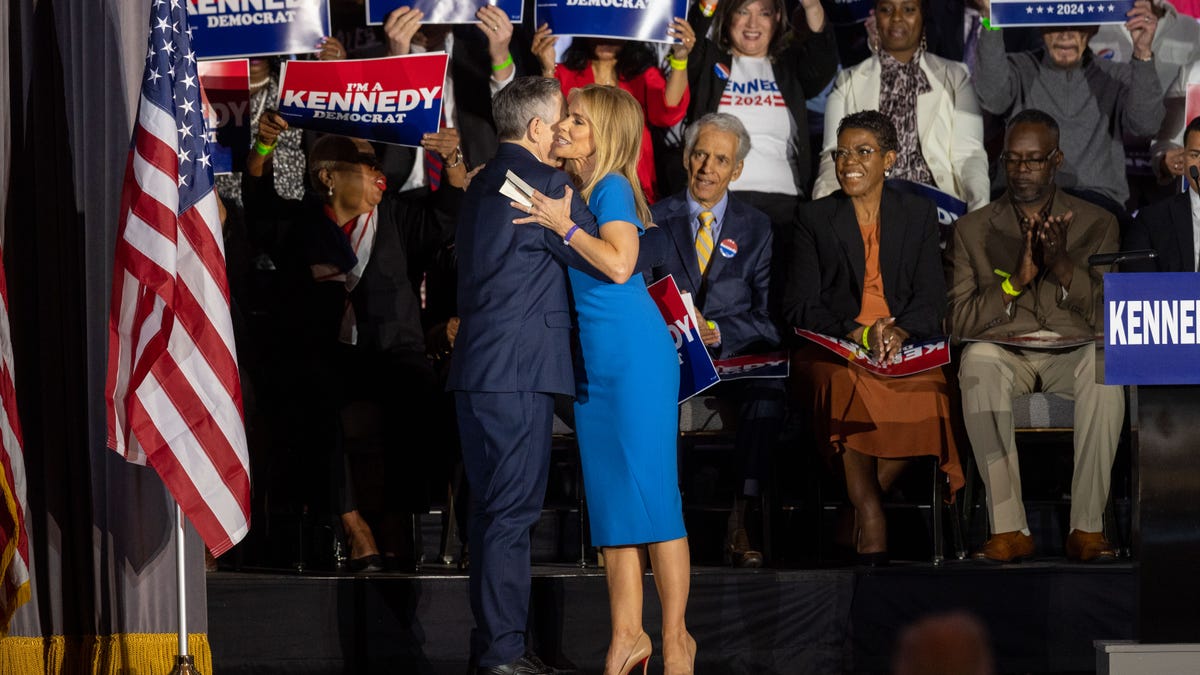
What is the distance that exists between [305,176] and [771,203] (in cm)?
208

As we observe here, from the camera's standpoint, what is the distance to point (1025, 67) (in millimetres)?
7176

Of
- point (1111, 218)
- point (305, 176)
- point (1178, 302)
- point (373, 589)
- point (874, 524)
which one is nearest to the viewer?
point (1178, 302)

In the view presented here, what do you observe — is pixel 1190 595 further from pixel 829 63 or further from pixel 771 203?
pixel 829 63

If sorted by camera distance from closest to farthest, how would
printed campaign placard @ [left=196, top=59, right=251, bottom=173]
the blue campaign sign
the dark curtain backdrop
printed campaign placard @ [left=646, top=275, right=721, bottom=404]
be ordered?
1. the blue campaign sign
2. the dark curtain backdrop
3. printed campaign placard @ [left=646, top=275, right=721, bottom=404]
4. printed campaign placard @ [left=196, top=59, right=251, bottom=173]

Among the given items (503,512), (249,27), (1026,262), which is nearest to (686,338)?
(503,512)

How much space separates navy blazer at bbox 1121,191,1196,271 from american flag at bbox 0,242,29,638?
14.1 feet

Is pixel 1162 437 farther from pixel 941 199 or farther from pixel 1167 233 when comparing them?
pixel 941 199

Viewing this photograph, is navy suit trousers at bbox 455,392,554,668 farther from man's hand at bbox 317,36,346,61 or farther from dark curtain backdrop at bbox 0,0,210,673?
man's hand at bbox 317,36,346,61

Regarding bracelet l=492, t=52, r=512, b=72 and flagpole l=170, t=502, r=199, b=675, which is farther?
bracelet l=492, t=52, r=512, b=72

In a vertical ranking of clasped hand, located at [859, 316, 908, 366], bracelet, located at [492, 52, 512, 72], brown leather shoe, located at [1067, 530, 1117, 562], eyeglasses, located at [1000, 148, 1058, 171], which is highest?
bracelet, located at [492, 52, 512, 72]

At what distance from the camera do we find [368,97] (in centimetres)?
645

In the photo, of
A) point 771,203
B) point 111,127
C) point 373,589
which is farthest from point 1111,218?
point 111,127

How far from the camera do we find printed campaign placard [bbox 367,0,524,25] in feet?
22.6

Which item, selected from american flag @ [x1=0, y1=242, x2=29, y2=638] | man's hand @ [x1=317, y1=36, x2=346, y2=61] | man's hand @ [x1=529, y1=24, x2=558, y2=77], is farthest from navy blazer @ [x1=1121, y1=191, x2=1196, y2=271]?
american flag @ [x1=0, y1=242, x2=29, y2=638]
